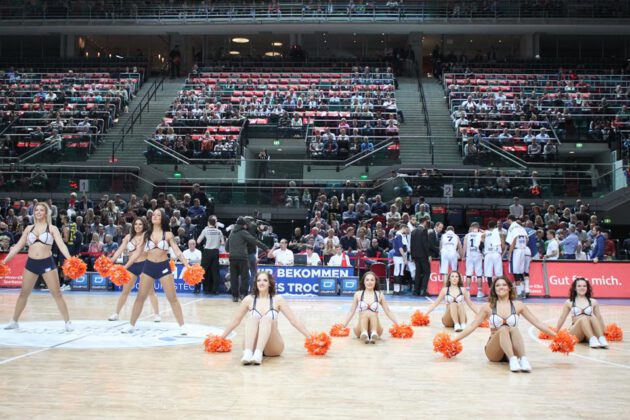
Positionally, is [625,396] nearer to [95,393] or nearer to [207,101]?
[95,393]

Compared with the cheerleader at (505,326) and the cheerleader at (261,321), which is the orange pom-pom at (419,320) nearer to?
the cheerleader at (505,326)

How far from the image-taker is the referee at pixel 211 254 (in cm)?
1822

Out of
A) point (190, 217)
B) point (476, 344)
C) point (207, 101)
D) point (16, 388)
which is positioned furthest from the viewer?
point (207, 101)

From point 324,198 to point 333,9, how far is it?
1994cm

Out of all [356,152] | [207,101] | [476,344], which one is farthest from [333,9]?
[476,344]

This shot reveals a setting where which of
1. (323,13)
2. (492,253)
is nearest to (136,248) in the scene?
(492,253)

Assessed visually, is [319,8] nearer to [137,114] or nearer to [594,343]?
[137,114]

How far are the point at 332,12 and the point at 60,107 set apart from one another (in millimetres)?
15056

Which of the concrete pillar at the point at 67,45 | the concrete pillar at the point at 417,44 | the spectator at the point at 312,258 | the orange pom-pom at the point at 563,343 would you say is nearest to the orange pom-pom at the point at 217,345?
the orange pom-pom at the point at 563,343

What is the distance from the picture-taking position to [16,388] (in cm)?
717

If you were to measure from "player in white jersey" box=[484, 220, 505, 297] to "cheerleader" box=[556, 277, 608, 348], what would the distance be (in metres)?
7.92

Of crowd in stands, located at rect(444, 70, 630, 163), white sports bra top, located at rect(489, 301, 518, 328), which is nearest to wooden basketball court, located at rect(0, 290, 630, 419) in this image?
white sports bra top, located at rect(489, 301, 518, 328)

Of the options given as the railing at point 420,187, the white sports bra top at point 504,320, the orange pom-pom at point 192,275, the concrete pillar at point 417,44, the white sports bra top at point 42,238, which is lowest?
the white sports bra top at point 504,320

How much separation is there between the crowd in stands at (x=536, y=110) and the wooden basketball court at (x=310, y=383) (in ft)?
59.8
